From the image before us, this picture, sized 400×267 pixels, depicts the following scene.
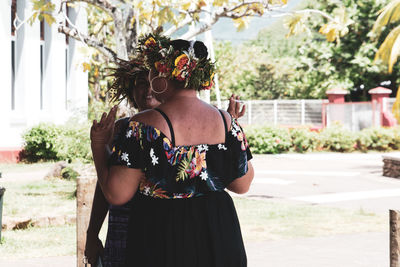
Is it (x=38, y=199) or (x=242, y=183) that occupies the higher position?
(x=242, y=183)

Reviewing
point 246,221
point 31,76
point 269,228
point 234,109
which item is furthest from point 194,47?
point 31,76

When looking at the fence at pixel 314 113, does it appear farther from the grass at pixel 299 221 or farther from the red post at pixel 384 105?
the grass at pixel 299 221

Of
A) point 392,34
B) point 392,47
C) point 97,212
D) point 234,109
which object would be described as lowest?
point 97,212

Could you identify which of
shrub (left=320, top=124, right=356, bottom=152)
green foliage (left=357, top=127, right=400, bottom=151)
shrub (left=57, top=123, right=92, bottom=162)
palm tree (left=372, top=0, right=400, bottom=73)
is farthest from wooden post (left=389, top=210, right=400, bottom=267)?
green foliage (left=357, top=127, right=400, bottom=151)

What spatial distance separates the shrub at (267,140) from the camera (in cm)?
2403

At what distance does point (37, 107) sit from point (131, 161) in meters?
17.5

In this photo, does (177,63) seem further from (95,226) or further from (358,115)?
(358,115)

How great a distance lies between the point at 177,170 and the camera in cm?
280

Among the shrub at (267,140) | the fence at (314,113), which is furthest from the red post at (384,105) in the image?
the shrub at (267,140)

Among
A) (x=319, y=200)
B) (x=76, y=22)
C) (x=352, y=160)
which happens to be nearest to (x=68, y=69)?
(x=76, y=22)

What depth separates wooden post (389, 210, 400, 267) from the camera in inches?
160

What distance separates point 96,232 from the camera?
3.26 meters

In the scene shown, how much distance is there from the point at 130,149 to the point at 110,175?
0.16 meters

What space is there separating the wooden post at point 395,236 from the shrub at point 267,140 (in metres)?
19.8
